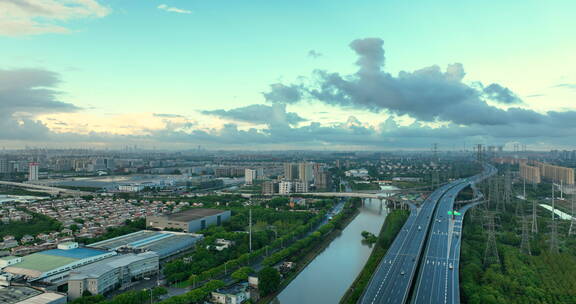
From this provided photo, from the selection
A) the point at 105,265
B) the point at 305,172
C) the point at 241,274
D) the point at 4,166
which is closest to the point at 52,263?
the point at 105,265

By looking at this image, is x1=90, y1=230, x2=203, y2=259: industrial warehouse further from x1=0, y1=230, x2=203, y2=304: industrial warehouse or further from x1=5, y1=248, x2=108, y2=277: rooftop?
x1=5, y1=248, x2=108, y2=277: rooftop

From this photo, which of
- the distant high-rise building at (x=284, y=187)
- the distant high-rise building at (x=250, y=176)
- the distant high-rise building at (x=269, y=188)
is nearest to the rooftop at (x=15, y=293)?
the distant high-rise building at (x=269, y=188)

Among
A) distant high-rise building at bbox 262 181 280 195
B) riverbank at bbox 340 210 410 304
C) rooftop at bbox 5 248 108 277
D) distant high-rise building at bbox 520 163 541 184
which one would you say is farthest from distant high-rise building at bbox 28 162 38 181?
distant high-rise building at bbox 520 163 541 184

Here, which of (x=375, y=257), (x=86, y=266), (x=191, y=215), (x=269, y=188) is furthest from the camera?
(x=269, y=188)

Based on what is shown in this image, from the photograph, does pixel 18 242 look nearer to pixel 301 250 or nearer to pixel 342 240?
pixel 301 250

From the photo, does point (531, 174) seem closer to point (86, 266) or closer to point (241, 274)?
point (241, 274)

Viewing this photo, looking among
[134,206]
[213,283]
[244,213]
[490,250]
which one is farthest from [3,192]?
[490,250]
